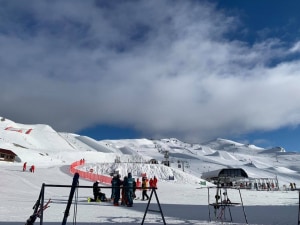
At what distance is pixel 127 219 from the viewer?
11312mm

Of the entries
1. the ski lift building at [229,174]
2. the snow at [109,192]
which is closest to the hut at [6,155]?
the snow at [109,192]

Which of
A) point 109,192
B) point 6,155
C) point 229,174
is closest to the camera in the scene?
point 109,192

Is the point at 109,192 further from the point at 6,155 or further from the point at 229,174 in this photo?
the point at 6,155

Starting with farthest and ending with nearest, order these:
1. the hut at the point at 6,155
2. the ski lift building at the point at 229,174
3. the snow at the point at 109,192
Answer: the ski lift building at the point at 229,174 → the hut at the point at 6,155 → the snow at the point at 109,192

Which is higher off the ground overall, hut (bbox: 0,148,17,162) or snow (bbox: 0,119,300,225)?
hut (bbox: 0,148,17,162)

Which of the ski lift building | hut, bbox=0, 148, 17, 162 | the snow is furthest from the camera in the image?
the ski lift building

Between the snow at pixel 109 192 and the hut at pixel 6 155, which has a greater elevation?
the hut at pixel 6 155

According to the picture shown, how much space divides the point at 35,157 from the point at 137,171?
24.4m

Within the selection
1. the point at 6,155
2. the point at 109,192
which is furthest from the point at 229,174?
the point at 6,155

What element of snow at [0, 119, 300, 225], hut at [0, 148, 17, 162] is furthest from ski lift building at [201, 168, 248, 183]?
hut at [0, 148, 17, 162]

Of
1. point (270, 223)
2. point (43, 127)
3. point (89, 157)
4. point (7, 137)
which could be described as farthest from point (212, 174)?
point (43, 127)

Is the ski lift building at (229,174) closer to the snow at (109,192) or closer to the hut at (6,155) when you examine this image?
the snow at (109,192)

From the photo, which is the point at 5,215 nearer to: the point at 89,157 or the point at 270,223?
the point at 270,223

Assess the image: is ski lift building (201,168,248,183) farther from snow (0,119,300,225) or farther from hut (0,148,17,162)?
hut (0,148,17,162)
